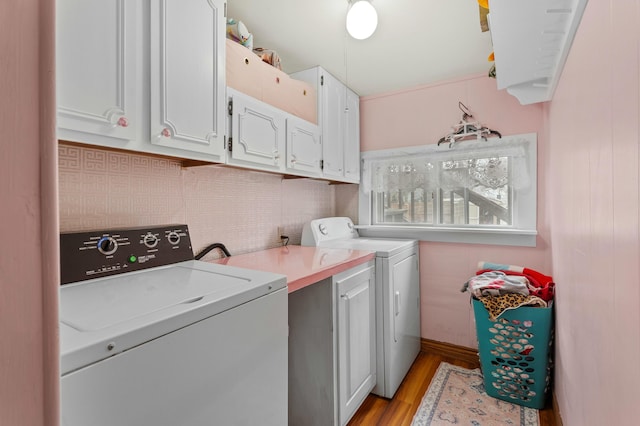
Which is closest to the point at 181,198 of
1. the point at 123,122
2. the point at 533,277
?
the point at 123,122

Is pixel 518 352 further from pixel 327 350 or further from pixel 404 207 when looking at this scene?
pixel 404 207

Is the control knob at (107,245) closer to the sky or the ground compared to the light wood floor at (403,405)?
closer to the sky

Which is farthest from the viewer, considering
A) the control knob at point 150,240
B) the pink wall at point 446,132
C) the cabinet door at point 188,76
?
the pink wall at point 446,132

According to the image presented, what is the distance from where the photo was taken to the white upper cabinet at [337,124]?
2295 millimetres

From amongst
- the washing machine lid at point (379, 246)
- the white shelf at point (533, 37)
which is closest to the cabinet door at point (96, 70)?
the white shelf at point (533, 37)

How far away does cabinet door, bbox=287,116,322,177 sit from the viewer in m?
1.96

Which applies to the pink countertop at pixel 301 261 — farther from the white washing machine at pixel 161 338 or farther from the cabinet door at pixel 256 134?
the cabinet door at pixel 256 134

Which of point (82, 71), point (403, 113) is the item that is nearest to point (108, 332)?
point (82, 71)

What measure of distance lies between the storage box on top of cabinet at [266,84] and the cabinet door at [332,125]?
5.1 inches

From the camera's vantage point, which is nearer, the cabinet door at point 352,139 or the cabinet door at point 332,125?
the cabinet door at point 332,125

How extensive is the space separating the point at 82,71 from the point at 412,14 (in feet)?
5.29

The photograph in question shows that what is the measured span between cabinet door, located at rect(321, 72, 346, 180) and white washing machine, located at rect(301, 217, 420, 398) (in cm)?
45

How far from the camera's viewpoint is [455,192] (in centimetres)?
262

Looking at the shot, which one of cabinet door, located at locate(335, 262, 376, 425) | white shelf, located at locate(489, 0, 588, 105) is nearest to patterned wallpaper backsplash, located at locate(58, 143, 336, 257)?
cabinet door, located at locate(335, 262, 376, 425)
